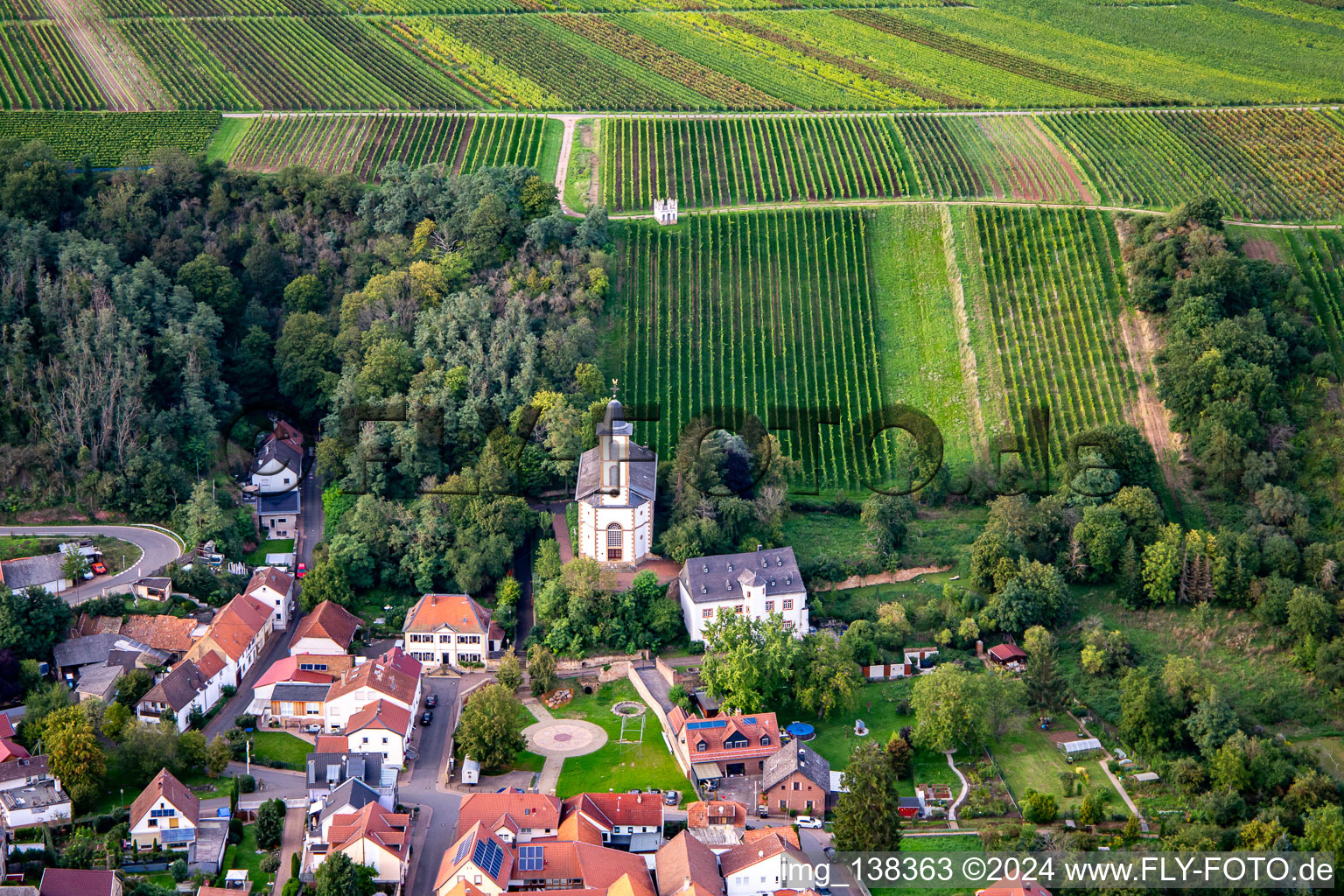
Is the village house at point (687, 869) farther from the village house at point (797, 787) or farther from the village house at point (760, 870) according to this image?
the village house at point (797, 787)

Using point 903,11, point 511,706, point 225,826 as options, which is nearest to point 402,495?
point 511,706

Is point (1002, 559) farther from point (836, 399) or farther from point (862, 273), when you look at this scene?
point (862, 273)

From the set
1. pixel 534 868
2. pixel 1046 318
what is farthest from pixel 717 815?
pixel 1046 318

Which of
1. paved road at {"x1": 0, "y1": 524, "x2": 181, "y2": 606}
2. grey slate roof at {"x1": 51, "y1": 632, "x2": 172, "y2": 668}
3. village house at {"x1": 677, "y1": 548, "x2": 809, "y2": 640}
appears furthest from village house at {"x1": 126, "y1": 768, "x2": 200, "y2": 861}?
village house at {"x1": 677, "y1": 548, "x2": 809, "y2": 640}

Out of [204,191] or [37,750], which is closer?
[37,750]

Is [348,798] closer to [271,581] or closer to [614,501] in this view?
[271,581]

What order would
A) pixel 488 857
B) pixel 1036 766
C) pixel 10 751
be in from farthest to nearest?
1. pixel 1036 766
2. pixel 10 751
3. pixel 488 857
